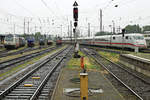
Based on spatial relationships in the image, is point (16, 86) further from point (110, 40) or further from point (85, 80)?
point (110, 40)

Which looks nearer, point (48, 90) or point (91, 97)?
point (91, 97)

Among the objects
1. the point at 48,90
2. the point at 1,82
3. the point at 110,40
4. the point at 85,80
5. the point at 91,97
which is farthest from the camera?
the point at 110,40

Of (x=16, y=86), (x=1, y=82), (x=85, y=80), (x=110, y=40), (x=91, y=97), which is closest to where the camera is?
(x=85, y=80)

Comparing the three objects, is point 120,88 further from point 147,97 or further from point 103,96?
point 103,96

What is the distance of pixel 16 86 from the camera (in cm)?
974

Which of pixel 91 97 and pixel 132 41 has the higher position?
pixel 132 41

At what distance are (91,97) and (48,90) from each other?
2456mm

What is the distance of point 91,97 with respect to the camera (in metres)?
7.38

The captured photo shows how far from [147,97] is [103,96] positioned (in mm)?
1960

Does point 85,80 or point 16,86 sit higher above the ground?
point 85,80

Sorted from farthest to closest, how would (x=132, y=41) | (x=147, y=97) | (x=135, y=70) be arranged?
(x=132, y=41), (x=135, y=70), (x=147, y=97)

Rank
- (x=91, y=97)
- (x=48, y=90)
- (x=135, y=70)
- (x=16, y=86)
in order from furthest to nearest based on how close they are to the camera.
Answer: (x=135, y=70) → (x=16, y=86) → (x=48, y=90) → (x=91, y=97)

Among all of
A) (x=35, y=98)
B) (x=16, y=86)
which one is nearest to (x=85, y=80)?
(x=35, y=98)

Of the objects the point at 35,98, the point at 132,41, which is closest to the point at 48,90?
the point at 35,98
